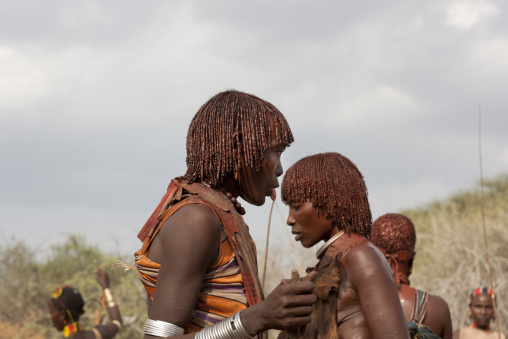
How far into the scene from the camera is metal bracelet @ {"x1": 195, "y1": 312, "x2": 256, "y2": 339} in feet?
6.32

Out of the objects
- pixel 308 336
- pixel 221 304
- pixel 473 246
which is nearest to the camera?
pixel 221 304

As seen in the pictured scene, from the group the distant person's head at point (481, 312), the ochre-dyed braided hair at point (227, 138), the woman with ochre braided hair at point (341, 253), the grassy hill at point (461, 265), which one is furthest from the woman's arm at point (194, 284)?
the grassy hill at point (461, 265)

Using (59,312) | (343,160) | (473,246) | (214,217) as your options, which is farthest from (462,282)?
(214,217)

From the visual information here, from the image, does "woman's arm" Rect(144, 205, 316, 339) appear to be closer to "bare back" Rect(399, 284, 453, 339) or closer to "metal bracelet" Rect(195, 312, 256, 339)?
"metal bracelet" Rect(195, 312, 256, 339)

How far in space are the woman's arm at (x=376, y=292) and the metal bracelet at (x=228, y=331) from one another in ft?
1.78

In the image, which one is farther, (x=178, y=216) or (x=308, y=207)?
A: (x=308, y=207)

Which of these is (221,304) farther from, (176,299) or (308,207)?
(308,207)

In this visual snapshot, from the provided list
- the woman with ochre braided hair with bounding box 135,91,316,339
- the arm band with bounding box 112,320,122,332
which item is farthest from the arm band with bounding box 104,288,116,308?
the woman with ochre braided hair with bounding box 135,91,316,339

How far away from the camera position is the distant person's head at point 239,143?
222 cm

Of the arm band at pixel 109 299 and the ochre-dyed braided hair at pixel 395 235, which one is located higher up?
the ochre-dyed braided hair at pixel 395 235

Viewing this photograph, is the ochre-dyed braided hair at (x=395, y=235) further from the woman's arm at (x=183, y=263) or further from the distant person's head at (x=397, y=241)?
the woman's arm at (x=183, y=263)

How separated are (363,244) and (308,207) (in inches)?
11.6

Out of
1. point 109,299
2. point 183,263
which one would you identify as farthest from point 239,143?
point 109,299

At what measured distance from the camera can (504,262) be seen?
43.3ft
